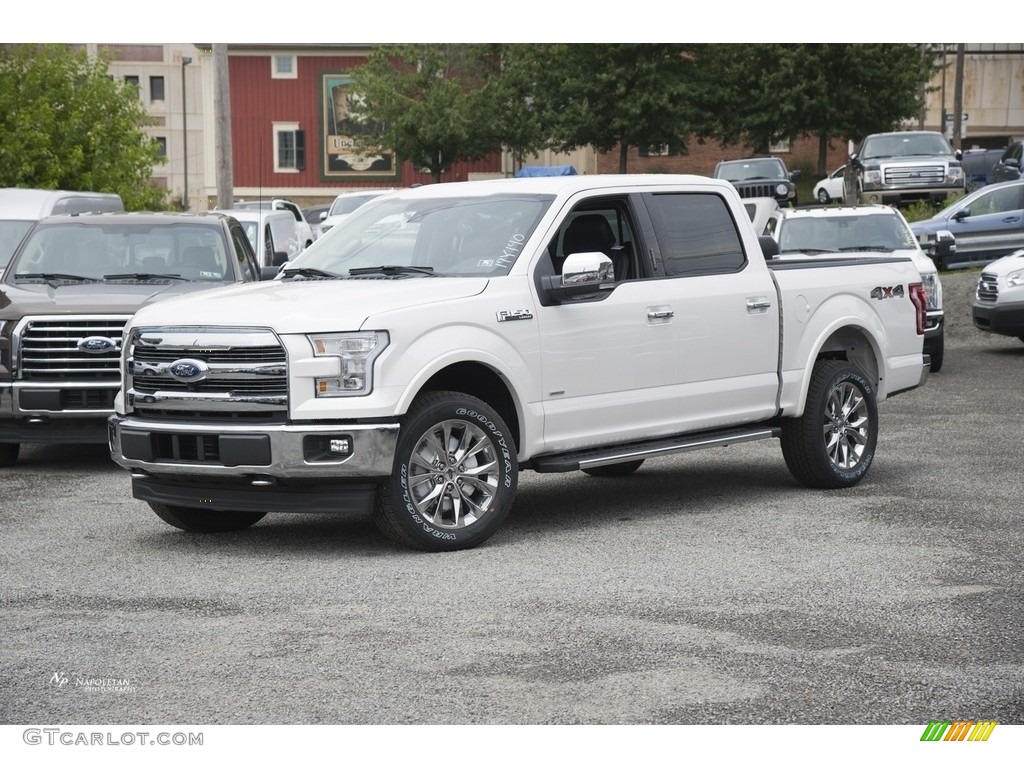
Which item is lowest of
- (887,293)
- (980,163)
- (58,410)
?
(58,410)

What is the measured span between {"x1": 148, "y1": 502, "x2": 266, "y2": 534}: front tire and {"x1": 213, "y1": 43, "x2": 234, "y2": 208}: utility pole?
58.2 ft

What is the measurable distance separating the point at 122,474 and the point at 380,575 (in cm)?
462

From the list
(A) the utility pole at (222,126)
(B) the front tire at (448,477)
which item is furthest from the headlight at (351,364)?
(A) the utility pole at (222,126)

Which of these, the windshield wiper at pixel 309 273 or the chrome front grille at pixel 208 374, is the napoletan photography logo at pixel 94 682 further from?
the windshield wiper at pixel 309 273

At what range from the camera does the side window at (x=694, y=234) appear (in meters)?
9.98

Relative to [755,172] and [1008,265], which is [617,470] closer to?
[1008,265]

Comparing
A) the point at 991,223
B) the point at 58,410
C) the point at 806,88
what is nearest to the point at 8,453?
the point at 58,410

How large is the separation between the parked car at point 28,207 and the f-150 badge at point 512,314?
31.9 feet

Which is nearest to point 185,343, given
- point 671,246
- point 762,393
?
point 671,246

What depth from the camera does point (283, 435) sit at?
26.8 feet

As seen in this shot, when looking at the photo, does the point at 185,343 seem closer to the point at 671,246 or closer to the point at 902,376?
the point at 671,246

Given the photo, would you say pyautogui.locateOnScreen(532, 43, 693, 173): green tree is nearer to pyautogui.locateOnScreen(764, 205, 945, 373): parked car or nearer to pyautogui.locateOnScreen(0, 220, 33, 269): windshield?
pyautogui.locateOnScreen(764, 205, 945, 373): parked car

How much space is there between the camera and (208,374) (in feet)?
27.6

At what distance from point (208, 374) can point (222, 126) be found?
64.1 feet
